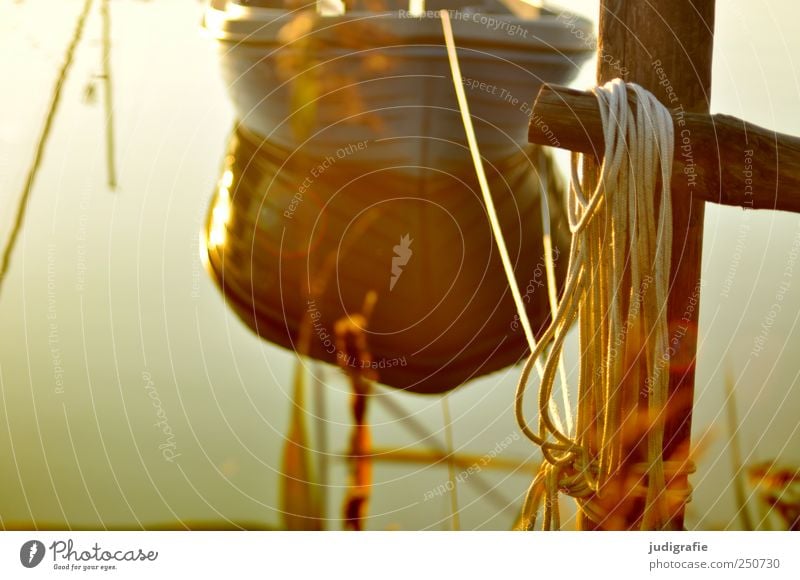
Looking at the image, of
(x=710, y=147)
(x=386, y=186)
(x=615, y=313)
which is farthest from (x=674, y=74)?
(x=386, y=186)

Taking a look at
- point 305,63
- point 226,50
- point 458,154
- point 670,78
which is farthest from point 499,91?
point 670,78

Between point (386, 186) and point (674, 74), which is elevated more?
point (674, 74)

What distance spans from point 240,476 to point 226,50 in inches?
34.9

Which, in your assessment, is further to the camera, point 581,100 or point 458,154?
point 458,154

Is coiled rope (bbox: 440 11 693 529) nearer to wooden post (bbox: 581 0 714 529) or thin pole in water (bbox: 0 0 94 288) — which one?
wooden post (bbox: 581 0 714 529)

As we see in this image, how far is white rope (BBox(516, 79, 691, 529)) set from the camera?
117 centimetres

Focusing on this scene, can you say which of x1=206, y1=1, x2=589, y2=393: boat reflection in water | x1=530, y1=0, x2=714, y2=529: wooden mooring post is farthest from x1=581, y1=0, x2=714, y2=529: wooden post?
x1=206, y1=1, x2=589, y2=393: boat reflection in water

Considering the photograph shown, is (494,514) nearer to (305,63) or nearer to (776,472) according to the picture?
(776,472)

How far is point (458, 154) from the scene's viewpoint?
2.21 metres

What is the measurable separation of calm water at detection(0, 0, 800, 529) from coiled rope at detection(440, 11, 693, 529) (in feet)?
1.38

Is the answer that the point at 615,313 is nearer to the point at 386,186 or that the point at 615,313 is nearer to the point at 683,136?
the point at 683,136

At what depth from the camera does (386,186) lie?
2.23 meters

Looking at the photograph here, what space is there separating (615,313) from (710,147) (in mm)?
231
